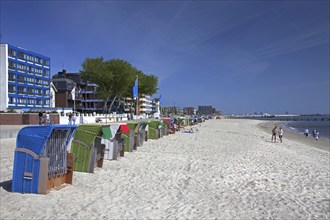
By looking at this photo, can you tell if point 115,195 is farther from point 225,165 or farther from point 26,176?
point 225,165

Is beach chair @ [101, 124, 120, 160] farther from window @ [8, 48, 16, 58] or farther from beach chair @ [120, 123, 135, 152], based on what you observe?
window @ [8, 48, 16, 58]

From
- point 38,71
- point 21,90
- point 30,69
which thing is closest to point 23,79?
point 21,90

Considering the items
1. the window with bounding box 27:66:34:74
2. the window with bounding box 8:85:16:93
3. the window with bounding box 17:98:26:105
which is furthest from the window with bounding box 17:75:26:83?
the window with bounding box 17:98:26:105

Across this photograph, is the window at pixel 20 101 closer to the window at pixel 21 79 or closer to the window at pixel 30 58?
the window at pixel 21 79

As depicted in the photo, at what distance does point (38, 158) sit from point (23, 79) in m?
68.4

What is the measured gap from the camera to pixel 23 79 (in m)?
67.6

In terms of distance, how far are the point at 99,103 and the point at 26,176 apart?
94963 mm

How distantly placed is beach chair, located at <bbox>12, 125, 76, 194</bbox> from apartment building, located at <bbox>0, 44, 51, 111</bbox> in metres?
57.8

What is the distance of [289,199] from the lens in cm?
749

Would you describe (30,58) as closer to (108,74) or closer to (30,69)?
(30,69)

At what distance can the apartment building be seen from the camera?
61.7 meters

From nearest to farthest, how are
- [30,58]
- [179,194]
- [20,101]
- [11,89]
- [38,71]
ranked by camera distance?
1. [179,194]
2. [11,89]
3. [20,101]
4. [30,58]
5. [38,71]

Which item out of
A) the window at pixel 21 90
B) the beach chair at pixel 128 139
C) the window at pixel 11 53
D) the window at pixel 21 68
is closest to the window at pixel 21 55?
the window at pixel 11 53

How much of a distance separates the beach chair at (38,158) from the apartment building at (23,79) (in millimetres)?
57819
